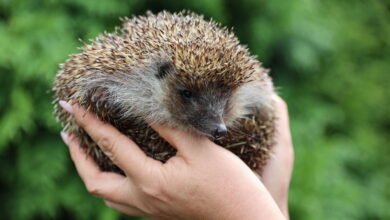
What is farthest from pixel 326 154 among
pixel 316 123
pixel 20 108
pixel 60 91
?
pixel 60 91

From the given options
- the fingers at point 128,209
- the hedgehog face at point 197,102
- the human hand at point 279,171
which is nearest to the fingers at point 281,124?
the human hand at point 279,171

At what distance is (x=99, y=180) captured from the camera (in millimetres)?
1814

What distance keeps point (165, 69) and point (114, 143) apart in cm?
25

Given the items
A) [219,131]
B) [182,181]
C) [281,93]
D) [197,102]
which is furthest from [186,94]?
[281,93]

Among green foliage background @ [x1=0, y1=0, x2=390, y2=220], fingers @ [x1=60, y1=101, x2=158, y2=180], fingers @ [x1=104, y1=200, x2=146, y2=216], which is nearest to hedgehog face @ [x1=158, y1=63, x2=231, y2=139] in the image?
fingers @ [x1=60, y1=101, x2=158, y2=180]

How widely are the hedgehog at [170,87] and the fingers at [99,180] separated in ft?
0.09

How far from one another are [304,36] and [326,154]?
64 centimetres

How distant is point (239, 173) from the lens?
1.63 m

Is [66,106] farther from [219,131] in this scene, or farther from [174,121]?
[219,131]

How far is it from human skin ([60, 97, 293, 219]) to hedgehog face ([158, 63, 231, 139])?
5cm

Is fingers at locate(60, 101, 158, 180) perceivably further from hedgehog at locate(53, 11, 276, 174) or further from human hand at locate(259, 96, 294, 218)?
human hand at locate(259, 96, 294, 218)

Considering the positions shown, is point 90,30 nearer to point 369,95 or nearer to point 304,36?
point 304,36

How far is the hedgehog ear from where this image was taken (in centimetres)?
175

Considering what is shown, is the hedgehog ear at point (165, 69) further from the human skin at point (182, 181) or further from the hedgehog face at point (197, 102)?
the human skin at point (182, 181)
